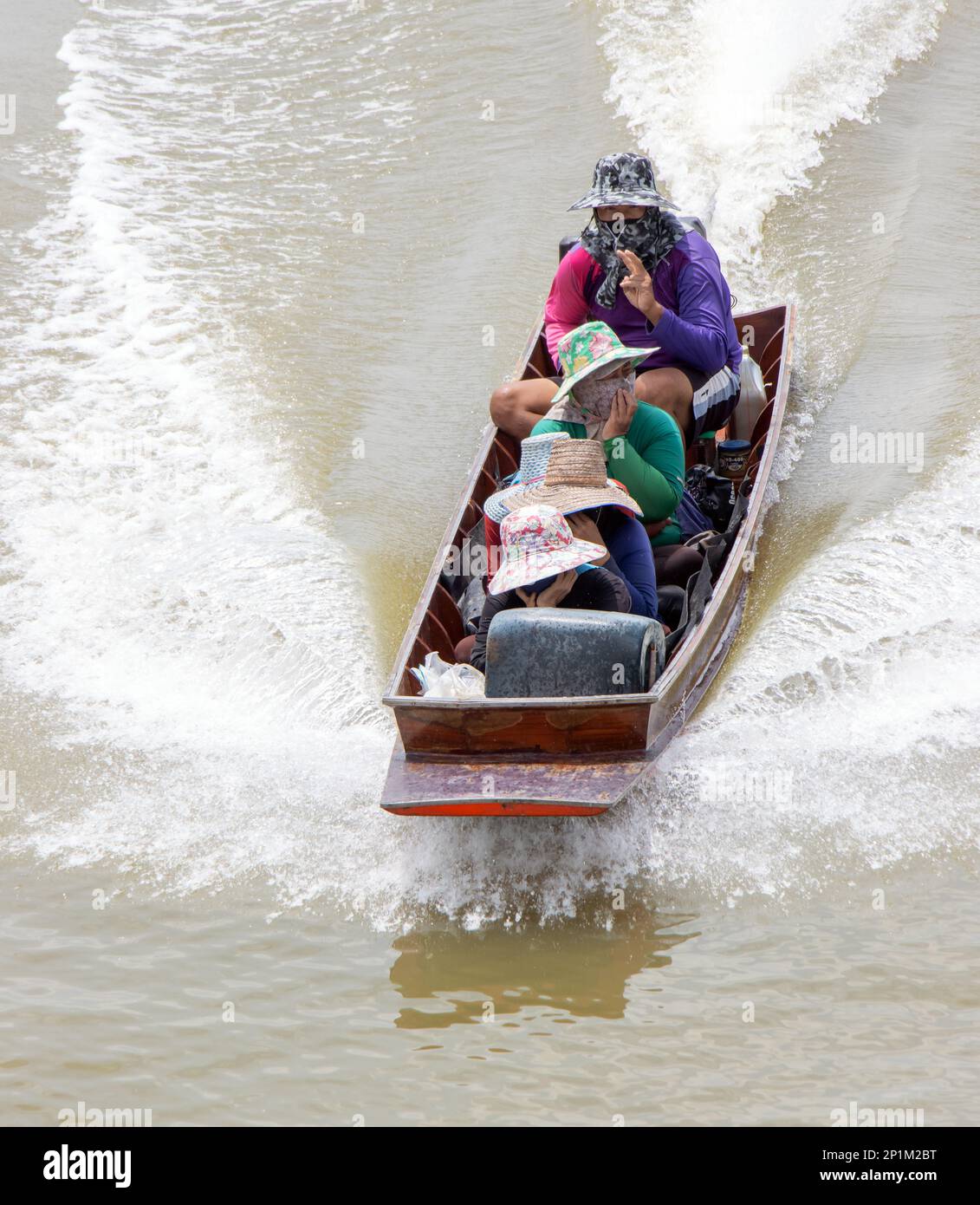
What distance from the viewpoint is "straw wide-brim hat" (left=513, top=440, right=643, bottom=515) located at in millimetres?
4426

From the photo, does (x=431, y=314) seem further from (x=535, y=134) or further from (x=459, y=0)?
(x=459, y=0)

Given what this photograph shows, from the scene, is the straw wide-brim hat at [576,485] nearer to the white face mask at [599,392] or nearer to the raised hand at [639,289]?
the white face mask at [599,392]

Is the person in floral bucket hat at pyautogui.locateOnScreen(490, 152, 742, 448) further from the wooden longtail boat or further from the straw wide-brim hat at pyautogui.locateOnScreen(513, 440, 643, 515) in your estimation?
the wooden longtail boat

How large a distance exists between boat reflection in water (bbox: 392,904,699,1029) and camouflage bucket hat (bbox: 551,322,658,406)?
1970 mm

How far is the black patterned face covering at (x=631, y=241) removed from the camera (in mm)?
5758

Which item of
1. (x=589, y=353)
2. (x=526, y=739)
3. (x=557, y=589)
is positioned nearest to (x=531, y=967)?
(x=526, y=739)

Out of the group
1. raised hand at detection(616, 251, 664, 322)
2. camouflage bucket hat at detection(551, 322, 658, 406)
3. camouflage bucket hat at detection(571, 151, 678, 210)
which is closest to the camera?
camouflage bucket hat at detection(551, 322, 658, 406)

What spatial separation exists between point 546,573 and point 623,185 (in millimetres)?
2421

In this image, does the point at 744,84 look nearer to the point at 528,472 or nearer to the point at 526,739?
the point at 528,472

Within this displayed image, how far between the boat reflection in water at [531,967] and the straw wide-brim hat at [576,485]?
4.50ft

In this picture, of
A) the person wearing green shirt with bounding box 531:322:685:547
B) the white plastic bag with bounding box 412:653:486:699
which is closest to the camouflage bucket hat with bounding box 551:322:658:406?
the person wearing green shirt with bounding box 531:322:685:547

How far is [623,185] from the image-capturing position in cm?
575
